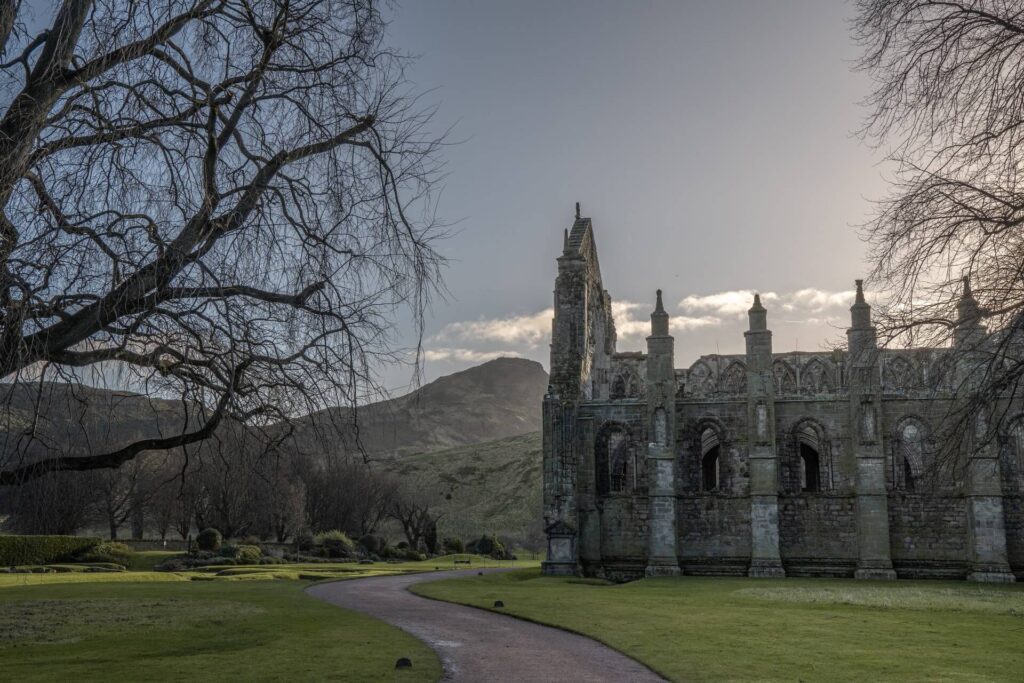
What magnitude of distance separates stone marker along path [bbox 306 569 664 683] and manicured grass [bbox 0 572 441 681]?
1.74ft

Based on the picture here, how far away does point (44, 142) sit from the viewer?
8.02 meters

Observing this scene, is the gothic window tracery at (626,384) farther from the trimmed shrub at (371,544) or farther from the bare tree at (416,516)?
the bare tree at (416,516)

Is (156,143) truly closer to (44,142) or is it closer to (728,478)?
(44,142)

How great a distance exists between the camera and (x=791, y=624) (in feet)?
59.4

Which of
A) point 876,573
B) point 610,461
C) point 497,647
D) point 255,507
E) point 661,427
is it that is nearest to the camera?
point 497,647

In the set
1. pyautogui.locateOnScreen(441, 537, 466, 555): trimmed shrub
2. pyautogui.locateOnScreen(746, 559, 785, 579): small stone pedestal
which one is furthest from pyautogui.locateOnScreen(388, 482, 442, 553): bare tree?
pyautogui.locateOnScreen(746, 559, 785, 579): small stone pedestal

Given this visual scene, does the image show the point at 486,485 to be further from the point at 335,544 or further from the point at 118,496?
the point at 335,544

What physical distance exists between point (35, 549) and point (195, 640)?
34.3 m

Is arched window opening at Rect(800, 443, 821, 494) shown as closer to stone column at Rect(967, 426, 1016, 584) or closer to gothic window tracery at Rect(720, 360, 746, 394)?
stone column at Rect(967, 426, 1016, 584)

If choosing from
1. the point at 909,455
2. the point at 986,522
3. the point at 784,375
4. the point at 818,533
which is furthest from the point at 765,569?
the point at 784,375

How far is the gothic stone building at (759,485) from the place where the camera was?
3409 cm

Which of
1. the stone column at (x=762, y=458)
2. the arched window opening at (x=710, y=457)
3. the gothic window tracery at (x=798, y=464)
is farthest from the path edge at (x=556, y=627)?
the arched window opening at (x=710, y=457)

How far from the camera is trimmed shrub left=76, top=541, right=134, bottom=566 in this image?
4478cm

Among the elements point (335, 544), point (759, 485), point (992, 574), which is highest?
point (759, 485)
